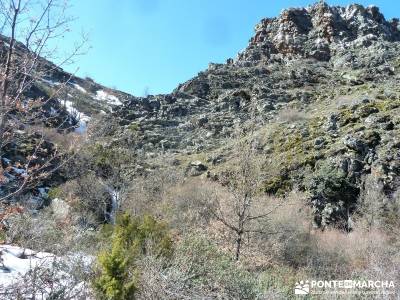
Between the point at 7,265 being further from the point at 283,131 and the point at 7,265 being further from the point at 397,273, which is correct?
the point at 283,131

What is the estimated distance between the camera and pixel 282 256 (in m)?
15.7

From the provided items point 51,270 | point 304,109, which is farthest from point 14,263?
point 304,109

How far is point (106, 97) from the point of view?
97.8 meters

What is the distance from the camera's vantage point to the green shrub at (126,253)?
7.40 m

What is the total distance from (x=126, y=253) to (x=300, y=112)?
29747 millimetres

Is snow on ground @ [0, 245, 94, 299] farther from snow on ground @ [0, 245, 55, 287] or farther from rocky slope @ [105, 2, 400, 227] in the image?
rocky slope @ [105, 2, 400, 227]

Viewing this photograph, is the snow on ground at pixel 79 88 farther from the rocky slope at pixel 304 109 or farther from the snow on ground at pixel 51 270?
the snow on ground at pixel 51 270

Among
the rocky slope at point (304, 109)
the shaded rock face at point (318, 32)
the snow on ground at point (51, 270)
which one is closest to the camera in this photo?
the snow on ground at point (51, 270)

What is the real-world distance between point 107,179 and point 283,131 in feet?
44.4

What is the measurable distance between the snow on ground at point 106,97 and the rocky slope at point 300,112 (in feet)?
82.5

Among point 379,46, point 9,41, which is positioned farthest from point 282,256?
point 379,46

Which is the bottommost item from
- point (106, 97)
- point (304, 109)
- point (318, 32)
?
point (304, 109)

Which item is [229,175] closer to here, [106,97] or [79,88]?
[106,97]

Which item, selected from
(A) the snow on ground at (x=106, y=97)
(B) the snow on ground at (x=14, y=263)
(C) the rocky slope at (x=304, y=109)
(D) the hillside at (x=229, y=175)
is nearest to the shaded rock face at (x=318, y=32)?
(C) the rocky slope at (x=304, y=109)
